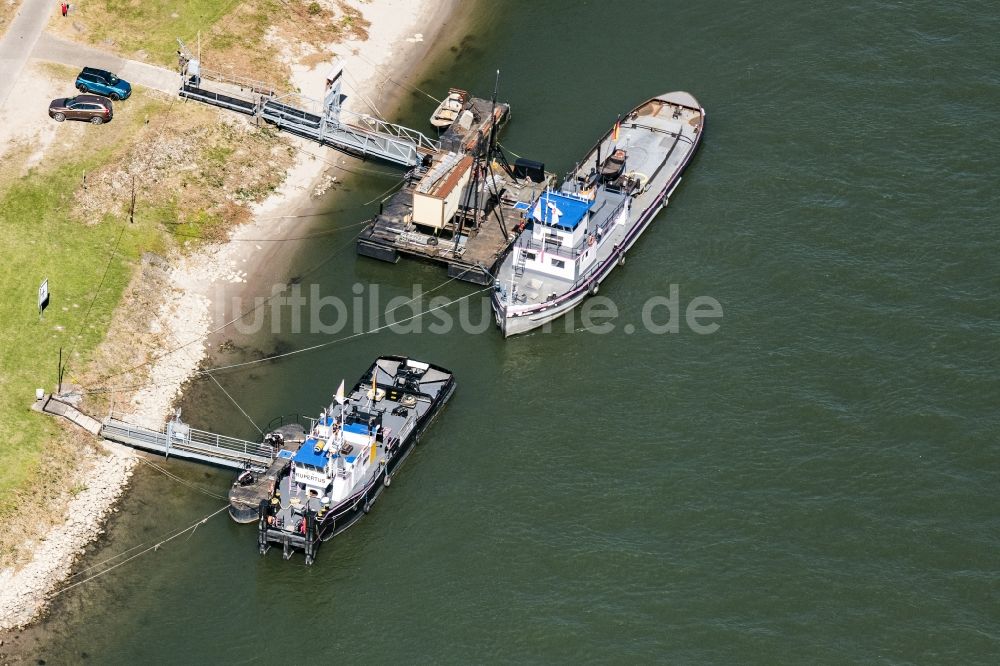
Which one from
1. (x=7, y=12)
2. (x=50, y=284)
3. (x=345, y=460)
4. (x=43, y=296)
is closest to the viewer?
(x=345, y=460)

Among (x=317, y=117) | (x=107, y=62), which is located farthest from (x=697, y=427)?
(x=107, y=62)

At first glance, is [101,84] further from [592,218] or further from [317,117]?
[592,218]

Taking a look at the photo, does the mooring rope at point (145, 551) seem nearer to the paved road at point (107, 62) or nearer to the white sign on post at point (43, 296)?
the white sign on post at point (43, 296)

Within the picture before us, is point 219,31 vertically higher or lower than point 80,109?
higher

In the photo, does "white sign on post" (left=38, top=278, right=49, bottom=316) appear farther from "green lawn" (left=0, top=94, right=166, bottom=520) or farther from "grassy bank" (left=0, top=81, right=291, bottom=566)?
"grassy bank" (left=0, top=81, right=291, bottom=566)

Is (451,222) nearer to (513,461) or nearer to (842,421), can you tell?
(513,461)

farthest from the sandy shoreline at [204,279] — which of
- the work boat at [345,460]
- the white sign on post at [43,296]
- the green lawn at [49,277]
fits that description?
the work boat at [345,460]

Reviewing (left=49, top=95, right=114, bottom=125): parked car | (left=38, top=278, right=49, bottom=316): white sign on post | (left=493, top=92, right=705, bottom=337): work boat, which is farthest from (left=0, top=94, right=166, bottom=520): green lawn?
(left=493, top=92, right=705, bottom=337): work boat
